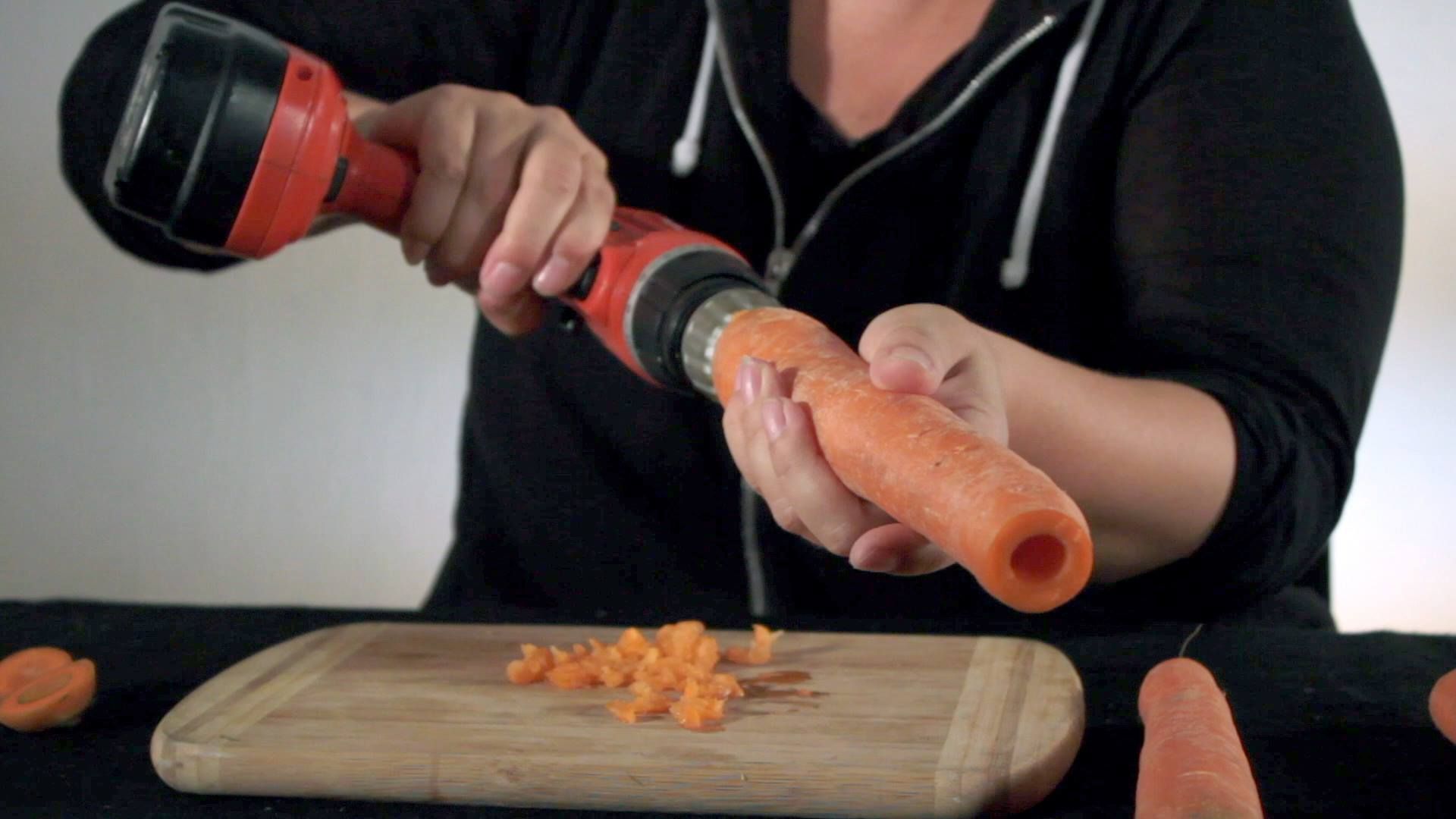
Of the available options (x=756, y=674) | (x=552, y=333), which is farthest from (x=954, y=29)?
(x=756, y=674)

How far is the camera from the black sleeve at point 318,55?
115 centimetres

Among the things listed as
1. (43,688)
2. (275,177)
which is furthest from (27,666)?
(275,177)

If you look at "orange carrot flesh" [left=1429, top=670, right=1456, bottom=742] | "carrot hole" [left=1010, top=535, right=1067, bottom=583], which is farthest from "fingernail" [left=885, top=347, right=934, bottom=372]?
"orange carrot flesh" [left=1429, top=670, right=1456, bottom=742]

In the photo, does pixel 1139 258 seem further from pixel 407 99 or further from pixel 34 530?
pixel 34 530

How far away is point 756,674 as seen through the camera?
33.5 inches

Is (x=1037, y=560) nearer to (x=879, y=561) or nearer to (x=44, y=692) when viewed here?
(x=879, y=561)

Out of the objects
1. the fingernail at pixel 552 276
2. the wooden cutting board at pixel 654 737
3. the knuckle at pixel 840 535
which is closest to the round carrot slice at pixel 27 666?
the wooden cutting board at pixel 654 737

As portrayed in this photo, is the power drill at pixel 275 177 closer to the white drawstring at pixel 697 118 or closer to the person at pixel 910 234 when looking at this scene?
the person at pixel 910 234

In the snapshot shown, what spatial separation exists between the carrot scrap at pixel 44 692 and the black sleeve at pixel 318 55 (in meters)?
0.45

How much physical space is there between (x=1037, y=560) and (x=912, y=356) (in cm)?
14

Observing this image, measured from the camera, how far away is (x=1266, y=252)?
1007mm

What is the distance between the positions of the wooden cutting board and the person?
149 millimetres

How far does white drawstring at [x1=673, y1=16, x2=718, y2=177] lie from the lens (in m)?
1.20

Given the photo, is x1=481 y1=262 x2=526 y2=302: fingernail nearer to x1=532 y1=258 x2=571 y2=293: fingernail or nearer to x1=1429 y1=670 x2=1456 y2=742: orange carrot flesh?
x1=532 y1=258 x2=571 y2=293: fingernail
